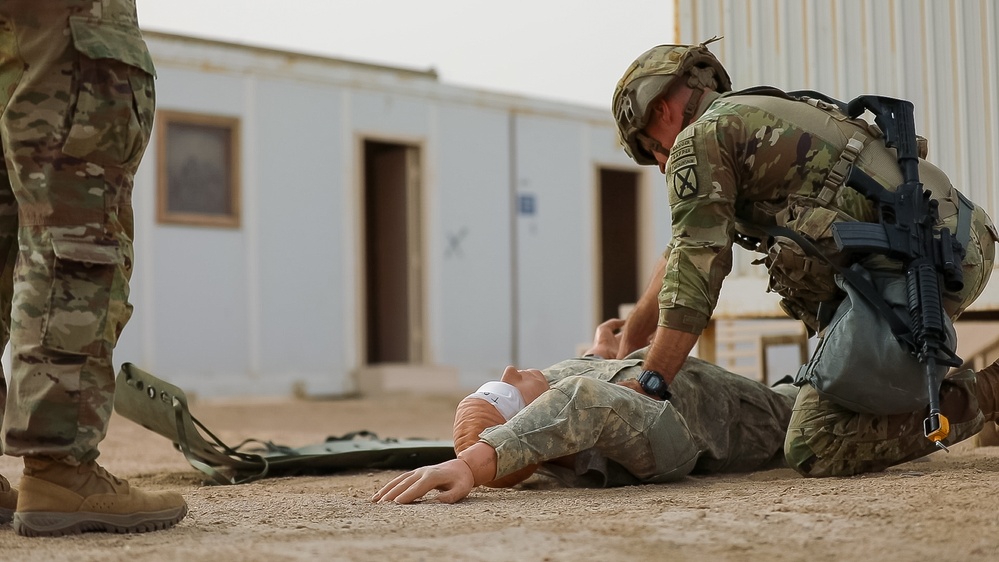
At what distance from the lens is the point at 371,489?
10.8ft

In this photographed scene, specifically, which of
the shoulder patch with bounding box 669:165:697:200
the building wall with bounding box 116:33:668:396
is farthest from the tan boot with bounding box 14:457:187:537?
the building wall with bounding box 116:33:668:396

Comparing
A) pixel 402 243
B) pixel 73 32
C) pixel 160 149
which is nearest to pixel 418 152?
Answer: pixel 402 243

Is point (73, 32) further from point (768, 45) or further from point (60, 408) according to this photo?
point (768, 45)

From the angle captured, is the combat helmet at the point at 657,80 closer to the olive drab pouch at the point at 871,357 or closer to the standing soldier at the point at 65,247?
the olive drab pouch at the point at 871,357

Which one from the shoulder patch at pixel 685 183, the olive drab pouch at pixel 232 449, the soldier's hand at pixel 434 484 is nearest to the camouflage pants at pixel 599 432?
the soldier's hand at pixel 434 484

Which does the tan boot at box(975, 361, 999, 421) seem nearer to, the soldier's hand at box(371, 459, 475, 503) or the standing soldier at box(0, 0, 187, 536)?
the soldier's hand at box(371, 459, 475, 503)

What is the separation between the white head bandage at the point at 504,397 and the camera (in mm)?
3189

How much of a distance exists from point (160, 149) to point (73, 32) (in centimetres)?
797

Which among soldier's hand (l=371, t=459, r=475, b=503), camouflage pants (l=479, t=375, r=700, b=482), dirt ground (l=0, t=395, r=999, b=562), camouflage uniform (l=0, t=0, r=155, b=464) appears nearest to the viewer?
dirt ground (l=0, t=395, r=999, b=562)

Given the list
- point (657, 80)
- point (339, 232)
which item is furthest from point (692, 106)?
point (339, 232)

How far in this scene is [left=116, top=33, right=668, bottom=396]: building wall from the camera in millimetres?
9977

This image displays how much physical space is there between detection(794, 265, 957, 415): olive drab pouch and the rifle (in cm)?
4

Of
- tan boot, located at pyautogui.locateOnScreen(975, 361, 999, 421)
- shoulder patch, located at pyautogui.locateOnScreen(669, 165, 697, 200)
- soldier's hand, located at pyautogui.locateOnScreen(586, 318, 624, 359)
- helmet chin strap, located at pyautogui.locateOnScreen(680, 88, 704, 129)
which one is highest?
helmet chin strap, located at pyautogui.locateOnScreen(680, 88, 704, 129)

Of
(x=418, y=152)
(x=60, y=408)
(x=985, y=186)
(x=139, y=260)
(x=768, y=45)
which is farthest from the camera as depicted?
(x=418, y=152)
